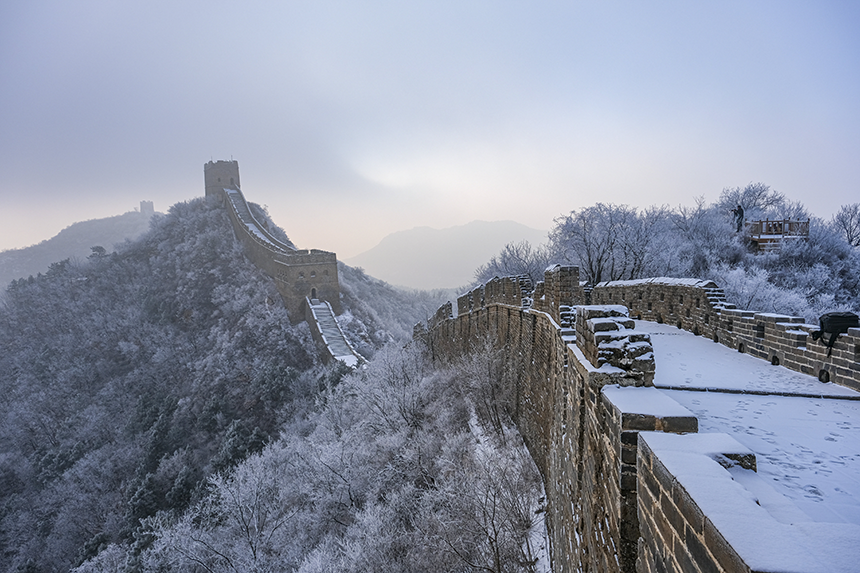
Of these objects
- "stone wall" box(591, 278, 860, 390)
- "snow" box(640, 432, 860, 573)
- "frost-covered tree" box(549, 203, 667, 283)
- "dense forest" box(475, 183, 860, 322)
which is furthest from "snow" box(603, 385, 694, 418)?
"frost-covered tree" box(549, 203, 667, 283)

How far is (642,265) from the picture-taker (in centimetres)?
2294

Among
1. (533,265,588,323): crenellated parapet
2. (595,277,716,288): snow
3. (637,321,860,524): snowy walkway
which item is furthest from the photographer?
(595,277,716,288): snow

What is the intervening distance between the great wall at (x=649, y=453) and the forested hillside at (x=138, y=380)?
18.5 m

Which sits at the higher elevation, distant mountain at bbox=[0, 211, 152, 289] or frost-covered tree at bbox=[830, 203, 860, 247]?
distant mountain at bbox=[0, 211, 152, 289]

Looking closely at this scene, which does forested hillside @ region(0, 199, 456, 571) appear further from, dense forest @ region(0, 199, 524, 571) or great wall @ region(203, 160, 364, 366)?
great wall @ region(203, 160, 364, 366)

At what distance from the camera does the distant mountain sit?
4232 inches

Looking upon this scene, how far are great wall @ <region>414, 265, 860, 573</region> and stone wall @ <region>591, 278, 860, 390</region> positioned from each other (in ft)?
0.07

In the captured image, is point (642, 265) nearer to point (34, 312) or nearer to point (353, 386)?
point (353, 386)

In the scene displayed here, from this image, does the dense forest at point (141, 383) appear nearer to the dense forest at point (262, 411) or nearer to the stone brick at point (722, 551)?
the dense forest at point (262, 411)

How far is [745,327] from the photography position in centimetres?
706

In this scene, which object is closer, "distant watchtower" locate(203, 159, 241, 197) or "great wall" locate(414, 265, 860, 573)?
"great wall" locate(414, 265, 860, 573)

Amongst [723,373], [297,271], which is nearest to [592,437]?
[723,373]

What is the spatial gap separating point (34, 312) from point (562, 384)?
55.6 m

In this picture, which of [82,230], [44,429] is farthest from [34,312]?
[82,230]
